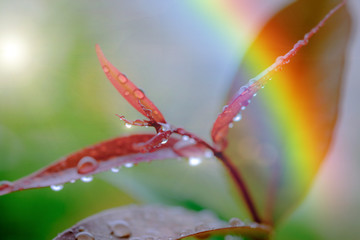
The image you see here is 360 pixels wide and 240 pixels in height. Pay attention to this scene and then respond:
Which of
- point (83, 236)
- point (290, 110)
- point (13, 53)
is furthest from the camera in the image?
point (13, 53)

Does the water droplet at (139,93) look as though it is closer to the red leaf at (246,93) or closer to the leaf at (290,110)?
the red leaf at (246,93)

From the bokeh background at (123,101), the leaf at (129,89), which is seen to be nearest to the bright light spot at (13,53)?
the bokeh background at (123,101)

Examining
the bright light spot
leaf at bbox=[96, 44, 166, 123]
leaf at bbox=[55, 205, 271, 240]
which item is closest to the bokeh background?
the bright light spot

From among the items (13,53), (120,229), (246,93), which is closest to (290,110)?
(246,93)

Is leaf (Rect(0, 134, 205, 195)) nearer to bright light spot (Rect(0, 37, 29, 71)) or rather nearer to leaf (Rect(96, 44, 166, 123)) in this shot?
leaf (Rect(96, 44, 166, 123))

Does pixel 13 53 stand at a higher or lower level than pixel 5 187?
higher

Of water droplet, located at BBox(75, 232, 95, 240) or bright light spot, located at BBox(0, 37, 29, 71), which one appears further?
bright light spot, located at BBox(0, 37, 29, 71)

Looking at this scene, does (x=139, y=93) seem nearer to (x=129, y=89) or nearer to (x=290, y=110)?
(x=129, y=89)
